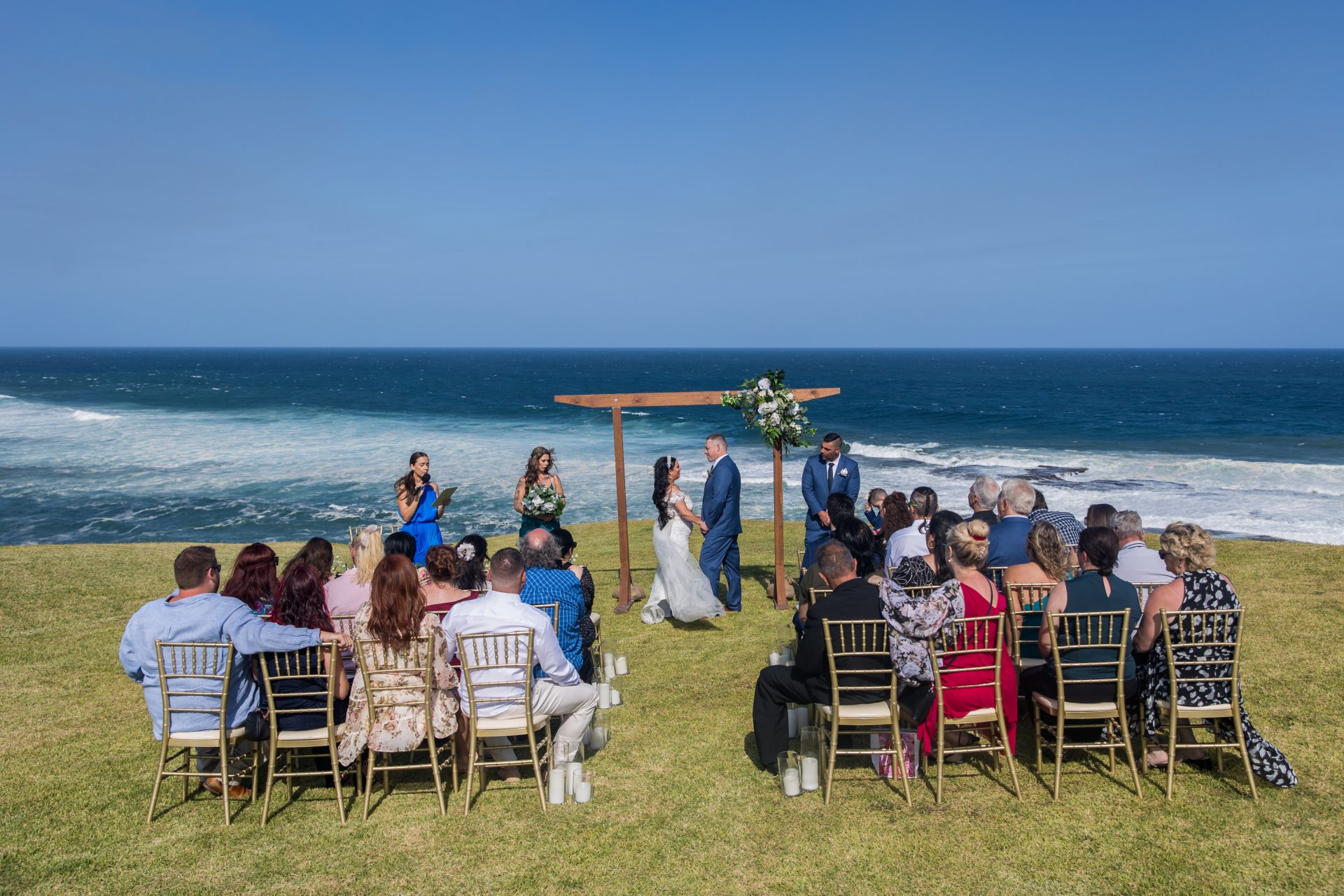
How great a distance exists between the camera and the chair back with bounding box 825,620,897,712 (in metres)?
4.91

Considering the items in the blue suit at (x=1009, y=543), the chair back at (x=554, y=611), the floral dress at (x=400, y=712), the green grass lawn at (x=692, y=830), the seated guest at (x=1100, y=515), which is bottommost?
the green grass lawn at (x=692, y=830)

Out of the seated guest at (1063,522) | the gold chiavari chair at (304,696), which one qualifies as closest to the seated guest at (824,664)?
the gold chiavari chair at (304,696)

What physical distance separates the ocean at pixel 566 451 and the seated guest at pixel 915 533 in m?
13.1

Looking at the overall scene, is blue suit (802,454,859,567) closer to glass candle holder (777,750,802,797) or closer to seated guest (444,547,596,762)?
glass candle holder (777,750,802,797)

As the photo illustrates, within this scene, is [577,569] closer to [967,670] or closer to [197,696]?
[197,696]

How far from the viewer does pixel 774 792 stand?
17.1ft

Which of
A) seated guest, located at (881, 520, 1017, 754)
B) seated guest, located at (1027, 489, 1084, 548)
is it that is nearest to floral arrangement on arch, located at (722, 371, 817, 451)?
seated guest, located at (1027, 489, 1084, 548)

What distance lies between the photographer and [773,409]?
968cm

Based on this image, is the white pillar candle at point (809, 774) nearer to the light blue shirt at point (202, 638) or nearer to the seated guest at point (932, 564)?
the seated guest at point (932, 564)

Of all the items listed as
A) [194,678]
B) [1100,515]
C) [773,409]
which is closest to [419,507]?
[773,409]

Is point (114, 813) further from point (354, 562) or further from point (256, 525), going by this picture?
point (256, 525)

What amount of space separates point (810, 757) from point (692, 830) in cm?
88

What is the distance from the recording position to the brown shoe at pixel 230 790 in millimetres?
5238

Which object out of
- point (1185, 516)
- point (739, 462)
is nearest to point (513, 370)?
point (739, 462)
